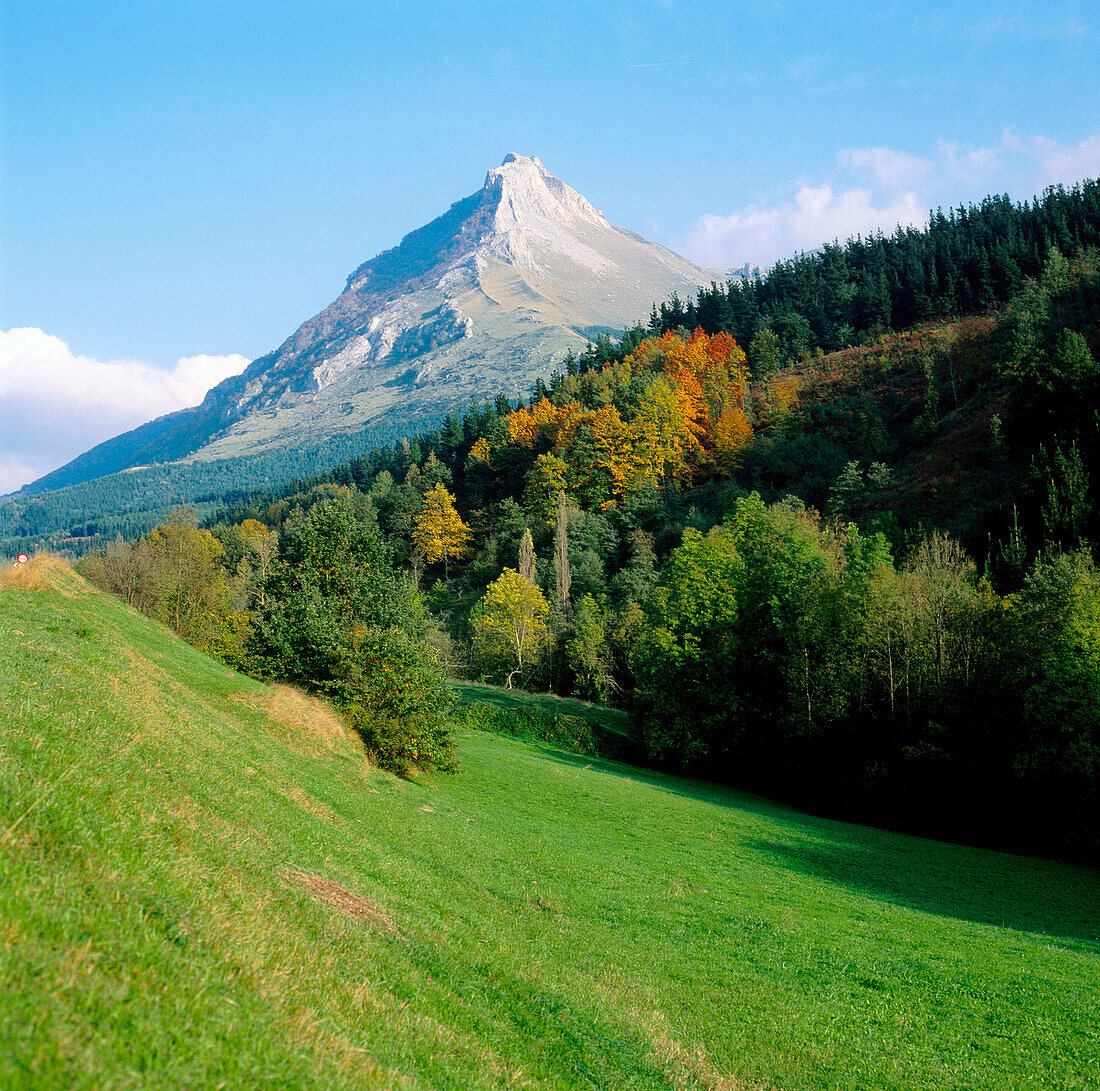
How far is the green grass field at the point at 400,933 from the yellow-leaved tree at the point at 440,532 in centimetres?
8569

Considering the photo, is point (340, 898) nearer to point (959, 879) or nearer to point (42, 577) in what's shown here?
point (42, 577)

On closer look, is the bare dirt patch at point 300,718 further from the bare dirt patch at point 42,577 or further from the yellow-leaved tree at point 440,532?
the yellow-leaved tree at point 440,532

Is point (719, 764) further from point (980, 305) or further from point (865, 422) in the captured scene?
point (980, 305)

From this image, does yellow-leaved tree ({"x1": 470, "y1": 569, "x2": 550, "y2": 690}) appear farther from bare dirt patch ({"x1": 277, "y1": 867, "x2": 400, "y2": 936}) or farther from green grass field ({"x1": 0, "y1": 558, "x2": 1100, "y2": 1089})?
bare dirt patch ({"x1": 277, "y1": 867, "x2": 400, "y2": 936})

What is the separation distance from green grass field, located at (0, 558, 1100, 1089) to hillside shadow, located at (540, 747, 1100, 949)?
235 millimetres

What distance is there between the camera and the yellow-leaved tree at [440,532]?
114 meters

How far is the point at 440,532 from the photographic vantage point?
114125 millimetres

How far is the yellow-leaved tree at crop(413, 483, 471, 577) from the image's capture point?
374ft

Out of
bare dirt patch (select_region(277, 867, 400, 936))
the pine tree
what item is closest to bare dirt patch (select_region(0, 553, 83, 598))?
bare dirt patch (select_region(277, 867, 400, 936))

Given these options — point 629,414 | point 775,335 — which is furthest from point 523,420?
point 775,335

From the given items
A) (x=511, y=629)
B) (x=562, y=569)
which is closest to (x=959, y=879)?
(x=511, y=629)

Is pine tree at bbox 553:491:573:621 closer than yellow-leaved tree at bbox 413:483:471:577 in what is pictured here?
Yes

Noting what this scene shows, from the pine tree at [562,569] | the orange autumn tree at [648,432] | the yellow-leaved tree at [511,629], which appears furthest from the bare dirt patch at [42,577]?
the orange autumn tree at [648,432]

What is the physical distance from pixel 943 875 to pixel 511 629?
47.4 meters
